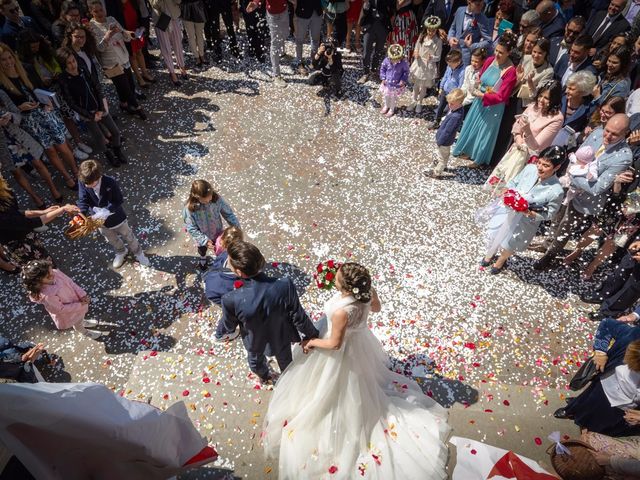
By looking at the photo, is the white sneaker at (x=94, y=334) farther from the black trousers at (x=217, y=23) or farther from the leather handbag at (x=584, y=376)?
the black trousers at (x=217, y=23)

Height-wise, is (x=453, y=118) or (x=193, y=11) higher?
(x=193, y=11)

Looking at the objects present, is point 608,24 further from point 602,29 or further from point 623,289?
point 623,289

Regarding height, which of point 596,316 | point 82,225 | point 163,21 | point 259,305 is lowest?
point 596,316

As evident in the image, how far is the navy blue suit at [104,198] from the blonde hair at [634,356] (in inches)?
205

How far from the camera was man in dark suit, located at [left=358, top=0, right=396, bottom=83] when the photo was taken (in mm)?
8297

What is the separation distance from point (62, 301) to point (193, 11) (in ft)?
21.6

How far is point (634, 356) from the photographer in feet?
9.91

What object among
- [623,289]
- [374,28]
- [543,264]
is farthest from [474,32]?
[623,289]

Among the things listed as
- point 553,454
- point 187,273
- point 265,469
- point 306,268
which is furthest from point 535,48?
point 265,469

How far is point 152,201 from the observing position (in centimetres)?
632

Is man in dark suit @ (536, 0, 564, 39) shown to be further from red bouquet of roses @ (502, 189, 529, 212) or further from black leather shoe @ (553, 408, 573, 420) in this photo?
black leather shoe @ (553, 408, 573, 420)

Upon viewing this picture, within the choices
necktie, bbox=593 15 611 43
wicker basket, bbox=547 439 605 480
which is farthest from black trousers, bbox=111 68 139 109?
necktie, bbox=593 15 611 43

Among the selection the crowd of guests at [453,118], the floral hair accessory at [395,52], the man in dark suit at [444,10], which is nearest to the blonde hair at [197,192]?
the crowd of guests at [453,118]

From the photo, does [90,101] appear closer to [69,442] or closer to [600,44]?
[69,442]
